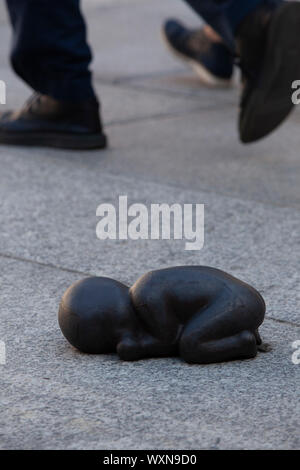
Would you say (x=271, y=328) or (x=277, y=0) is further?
(x=277, y=0)

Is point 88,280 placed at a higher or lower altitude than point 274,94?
higher

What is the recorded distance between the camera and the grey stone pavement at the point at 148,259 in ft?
6.79

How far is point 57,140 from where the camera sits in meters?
4.61

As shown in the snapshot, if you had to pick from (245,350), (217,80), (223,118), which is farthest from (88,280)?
(217,80)

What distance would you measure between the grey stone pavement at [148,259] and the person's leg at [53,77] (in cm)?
11

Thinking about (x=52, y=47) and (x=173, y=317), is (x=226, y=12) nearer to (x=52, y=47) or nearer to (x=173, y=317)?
(x=52, y=47)

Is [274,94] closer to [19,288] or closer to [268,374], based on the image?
[19,288]

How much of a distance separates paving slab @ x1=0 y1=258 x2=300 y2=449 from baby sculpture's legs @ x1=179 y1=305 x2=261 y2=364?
0.03 meters

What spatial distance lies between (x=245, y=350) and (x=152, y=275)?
0.97 ft

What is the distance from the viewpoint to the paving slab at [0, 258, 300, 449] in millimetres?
1998

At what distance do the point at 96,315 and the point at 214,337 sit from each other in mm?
296

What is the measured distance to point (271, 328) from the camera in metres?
2.60

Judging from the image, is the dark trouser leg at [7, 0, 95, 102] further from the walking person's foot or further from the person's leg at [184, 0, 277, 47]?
the walking person's foot

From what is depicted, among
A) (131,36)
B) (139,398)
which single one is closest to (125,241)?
(139,398)
